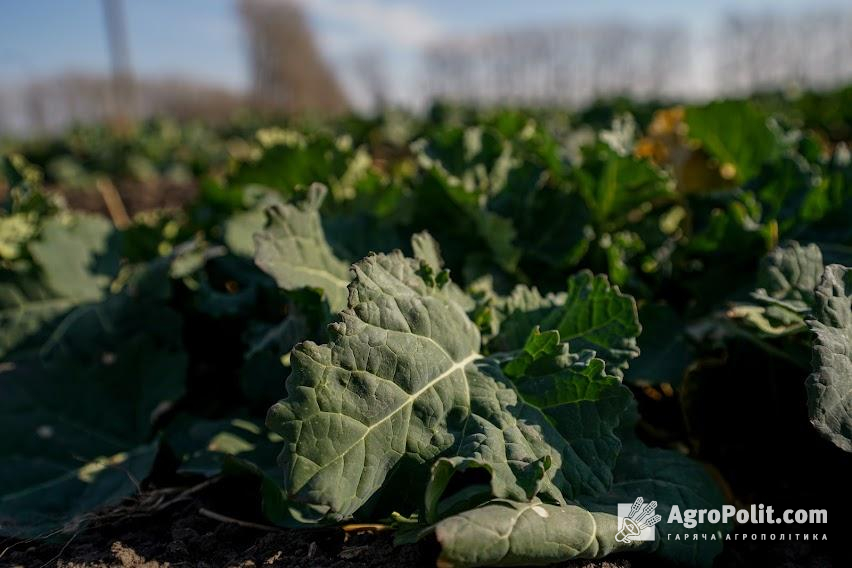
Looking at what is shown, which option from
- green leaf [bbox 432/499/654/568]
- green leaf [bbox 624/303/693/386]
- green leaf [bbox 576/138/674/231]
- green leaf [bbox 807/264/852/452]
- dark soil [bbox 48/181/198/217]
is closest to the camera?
green leaf [bbox 432/499/654/568]

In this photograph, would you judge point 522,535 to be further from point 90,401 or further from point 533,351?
point 90,401

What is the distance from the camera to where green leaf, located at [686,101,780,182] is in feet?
8.31

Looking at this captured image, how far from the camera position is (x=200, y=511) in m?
1.69

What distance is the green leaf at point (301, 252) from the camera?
1742 millimetres

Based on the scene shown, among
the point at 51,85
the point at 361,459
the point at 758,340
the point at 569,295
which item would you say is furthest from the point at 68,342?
the point at 51,85

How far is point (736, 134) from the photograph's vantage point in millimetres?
2613

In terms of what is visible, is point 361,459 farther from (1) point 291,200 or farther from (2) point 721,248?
(2) point 721,248

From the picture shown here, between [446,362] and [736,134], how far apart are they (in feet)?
5.27

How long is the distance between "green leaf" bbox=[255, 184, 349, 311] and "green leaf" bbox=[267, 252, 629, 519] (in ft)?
0.94

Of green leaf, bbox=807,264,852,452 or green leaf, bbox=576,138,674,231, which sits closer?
green leaf, bbox=807,264,852,452

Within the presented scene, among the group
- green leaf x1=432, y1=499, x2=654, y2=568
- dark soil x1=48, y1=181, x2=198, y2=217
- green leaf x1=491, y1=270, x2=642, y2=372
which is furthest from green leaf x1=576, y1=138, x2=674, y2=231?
dark soil x1=48, y1=181, x2=198, y2=217

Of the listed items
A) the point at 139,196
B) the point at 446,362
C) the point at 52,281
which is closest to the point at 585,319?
the point at 446,362

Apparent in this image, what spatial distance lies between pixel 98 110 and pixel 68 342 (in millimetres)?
47754

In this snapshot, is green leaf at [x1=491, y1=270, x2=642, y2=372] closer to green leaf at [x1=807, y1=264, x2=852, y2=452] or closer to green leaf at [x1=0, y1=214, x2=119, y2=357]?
green leaf at [x1=807, y1=264, x2=852, y2=452]
